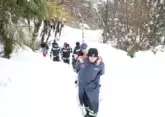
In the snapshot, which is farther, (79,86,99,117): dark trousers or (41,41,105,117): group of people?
(79,86,99,117): dark trousers

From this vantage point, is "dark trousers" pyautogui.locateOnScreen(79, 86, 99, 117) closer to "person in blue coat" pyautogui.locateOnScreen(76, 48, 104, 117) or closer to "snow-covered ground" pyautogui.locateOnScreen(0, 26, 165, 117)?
"person in blue coat" pyautogui.locateOnScreen(76, 48, 104, 117)

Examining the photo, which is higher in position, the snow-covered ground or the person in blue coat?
the person in blue coat

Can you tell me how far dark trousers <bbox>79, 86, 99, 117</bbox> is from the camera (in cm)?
881

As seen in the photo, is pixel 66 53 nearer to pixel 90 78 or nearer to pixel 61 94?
pixel 61 94

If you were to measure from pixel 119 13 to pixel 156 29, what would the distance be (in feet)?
15.2

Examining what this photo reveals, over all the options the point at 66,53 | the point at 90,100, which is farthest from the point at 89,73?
the point at 66,53

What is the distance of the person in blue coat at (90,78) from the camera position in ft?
28.2

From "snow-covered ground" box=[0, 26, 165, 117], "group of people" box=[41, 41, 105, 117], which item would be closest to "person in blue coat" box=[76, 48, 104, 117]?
"group of people" box=[41, 41, 105, 117]

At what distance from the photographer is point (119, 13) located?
40.8 meters

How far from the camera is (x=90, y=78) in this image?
869cm

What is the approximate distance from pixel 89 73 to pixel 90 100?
2.06ft

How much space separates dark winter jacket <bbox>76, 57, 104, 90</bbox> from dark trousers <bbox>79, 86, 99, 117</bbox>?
133mm

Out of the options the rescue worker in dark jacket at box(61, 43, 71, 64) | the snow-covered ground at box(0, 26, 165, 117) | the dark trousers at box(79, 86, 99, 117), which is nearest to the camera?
the dark trousers at box(79, 86, 99, 117)

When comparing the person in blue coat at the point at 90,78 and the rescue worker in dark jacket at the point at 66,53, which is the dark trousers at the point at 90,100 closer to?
the person in blue coat at the point at 90,78
